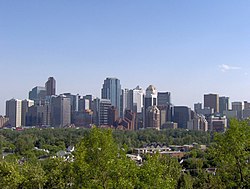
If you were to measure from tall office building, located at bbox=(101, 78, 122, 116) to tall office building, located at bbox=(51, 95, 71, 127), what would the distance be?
509 inches

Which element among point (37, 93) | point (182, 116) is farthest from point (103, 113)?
point (37, 93)

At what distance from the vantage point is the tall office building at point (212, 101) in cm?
7944

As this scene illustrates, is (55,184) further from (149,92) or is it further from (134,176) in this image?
(149,92)

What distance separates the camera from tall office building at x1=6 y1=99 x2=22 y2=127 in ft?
245

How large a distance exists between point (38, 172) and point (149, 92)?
66.6 m

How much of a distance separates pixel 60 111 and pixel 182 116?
22.2 m

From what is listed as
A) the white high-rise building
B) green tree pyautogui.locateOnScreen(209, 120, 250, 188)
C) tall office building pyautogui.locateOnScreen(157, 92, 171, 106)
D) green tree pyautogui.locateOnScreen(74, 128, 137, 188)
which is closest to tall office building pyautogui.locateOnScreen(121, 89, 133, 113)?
the white high-rise building

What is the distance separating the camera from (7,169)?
34.2ft

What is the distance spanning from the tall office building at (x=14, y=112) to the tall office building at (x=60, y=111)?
23.9 ft

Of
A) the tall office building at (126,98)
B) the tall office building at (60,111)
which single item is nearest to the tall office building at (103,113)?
the tall office building at (60,111)

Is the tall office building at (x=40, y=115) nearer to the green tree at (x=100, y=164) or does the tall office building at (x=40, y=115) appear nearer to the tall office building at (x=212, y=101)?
the tall office building at (x=212, y=101)

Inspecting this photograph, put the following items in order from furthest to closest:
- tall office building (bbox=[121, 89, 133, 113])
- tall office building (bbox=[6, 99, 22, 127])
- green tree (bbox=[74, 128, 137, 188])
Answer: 1. tall office building (bbox=[121, 89, 133, 113])
2. tall office building (bbox=[6, 99, 22, 127])
3. green tree (bbox=[74, 128, 137, 188])

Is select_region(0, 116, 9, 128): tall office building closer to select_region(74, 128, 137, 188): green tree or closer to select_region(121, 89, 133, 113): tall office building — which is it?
select_region(121, 89, 133, 113): tall office building

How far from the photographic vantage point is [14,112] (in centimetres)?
7569
